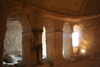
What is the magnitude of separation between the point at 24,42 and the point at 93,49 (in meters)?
6.44

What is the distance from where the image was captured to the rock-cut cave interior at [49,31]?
16.7 feet

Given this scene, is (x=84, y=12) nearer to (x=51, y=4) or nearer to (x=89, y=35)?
(x=89, y=35)

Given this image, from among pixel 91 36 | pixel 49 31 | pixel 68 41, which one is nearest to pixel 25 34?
pixel 49 31

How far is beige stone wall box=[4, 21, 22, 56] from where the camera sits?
9423 millimetres

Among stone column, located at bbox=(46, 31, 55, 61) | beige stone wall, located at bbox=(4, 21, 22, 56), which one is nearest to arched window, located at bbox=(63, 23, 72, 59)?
stone column, located at bbox=(46, 31, 55, 61)

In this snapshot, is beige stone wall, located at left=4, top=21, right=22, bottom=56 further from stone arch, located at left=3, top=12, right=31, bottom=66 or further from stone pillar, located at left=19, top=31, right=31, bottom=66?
stone pillar, located at left=19, top=31, right=31, bottom=66

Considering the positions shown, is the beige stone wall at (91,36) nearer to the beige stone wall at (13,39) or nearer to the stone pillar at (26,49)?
the stone pillar at (26,49)

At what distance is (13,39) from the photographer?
9.95 metres

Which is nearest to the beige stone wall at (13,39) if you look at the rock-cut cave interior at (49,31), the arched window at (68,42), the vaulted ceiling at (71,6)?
the rock-cut cave interior at (49,31)

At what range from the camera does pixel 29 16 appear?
533cm

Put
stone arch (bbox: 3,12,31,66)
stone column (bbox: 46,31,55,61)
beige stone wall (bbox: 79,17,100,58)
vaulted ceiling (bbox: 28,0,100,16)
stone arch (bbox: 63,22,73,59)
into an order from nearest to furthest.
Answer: stone arch (bbox: 3,12,31,66), vaulted ceiling (bbox: 28,0,100,16), stone column (bbox: 46,31,55,61), beige stone wall (bbox: 79,17,100,58), stone arch (bbox: 63,22,73,59)

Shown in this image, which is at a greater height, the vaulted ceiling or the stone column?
the vaulted ceiling

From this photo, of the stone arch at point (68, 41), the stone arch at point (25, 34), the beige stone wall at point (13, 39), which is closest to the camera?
the stone arch at point (25, 34)

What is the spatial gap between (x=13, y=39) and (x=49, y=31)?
4.87m
